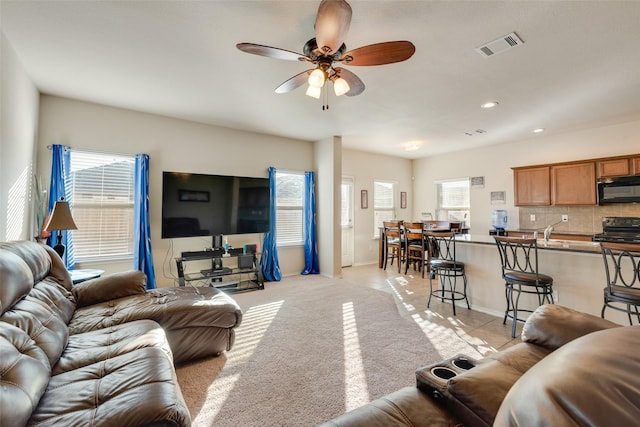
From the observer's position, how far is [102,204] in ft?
12.6

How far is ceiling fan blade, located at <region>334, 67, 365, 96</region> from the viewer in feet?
7.52

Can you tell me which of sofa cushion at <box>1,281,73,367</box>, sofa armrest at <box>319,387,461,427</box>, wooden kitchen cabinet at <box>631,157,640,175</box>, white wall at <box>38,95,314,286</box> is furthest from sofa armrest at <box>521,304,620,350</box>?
wooden kitchen cabinet at <box>631,157,640,175</box>

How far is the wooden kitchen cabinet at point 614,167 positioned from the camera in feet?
14.3

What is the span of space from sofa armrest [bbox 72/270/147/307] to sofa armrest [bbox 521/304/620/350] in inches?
122

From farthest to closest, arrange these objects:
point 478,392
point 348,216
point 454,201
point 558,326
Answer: point 454,201 → point 348,216 → point 558,326 → point 478,392

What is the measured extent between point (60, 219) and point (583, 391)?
393 cm

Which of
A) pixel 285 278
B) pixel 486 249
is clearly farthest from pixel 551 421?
pixel 285 278

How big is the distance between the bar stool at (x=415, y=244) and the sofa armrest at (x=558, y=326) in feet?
12.1

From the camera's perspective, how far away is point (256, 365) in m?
2.31

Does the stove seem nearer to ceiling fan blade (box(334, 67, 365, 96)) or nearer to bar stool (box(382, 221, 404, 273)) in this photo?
bar stool (box(382, 221, 404, 273))

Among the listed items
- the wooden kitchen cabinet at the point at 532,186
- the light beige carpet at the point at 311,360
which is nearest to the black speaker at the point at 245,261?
the light beige carpet at the point at 311,360

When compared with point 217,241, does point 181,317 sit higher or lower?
lower

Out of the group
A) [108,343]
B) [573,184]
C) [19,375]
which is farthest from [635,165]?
[19,375]

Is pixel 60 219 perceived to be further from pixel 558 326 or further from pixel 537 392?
pixel 558 326
